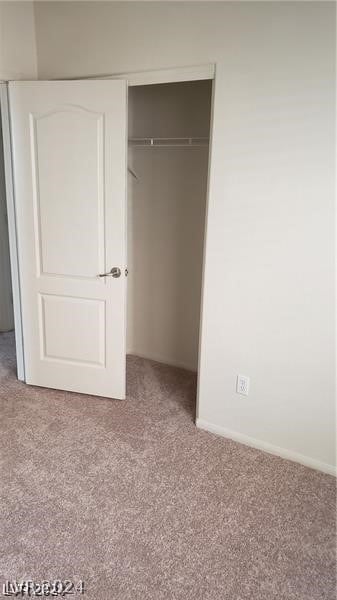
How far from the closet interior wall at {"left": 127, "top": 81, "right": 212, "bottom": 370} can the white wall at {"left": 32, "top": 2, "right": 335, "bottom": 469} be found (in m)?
0.73

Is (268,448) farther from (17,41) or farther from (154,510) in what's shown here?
(17,41)

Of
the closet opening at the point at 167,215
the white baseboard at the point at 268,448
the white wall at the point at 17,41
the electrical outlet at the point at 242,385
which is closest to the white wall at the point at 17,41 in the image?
the white wall at the point at 17,41

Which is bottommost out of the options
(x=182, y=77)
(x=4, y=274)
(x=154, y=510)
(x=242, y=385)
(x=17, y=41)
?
(x=154, y=510)

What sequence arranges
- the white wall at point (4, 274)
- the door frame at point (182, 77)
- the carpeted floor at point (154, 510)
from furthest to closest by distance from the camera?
the white wall at point (4, 274)
the door frame at point (182, 77)
the carpeted floor at point (154, 510)

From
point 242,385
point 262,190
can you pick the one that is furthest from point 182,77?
point 242,385

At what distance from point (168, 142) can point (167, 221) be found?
0.61 metres

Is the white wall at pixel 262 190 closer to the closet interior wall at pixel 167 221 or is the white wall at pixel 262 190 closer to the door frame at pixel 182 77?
the door frame at pixel 182 77

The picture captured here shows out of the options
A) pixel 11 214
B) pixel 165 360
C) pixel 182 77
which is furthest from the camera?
pixel 165 360

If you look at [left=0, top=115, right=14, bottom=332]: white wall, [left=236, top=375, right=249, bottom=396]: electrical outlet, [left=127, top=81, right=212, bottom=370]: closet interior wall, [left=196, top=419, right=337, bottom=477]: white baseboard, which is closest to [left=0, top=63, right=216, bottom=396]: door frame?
[left=196, top=419, right=337, bottom=477]: white baseboard

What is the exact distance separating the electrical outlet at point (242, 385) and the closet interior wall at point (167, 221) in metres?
0.99

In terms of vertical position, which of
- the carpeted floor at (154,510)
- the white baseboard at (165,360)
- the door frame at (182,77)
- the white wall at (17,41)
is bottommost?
the carpeted floor at (154,510)

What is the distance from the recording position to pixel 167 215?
3.30 metres

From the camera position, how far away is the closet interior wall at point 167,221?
10.1 ft

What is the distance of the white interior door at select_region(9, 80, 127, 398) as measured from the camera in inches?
98.0
